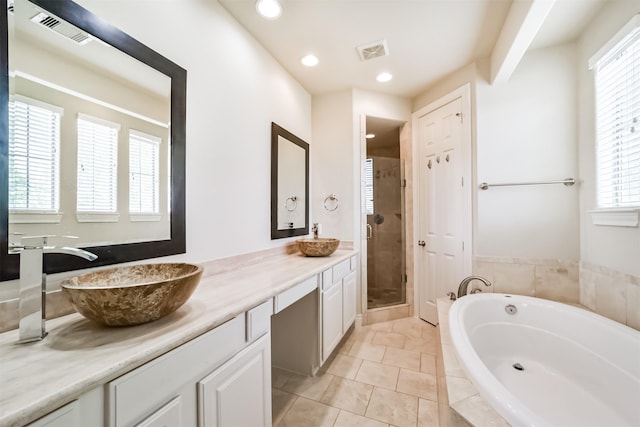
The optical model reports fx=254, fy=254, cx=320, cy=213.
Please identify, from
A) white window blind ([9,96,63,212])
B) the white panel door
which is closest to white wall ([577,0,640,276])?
the white panel door

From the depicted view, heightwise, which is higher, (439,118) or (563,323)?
(439,118)

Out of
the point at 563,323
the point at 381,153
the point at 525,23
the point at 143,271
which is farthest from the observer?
the point at 381,153

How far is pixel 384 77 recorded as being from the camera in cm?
257

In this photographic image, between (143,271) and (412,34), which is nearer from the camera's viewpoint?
(143,271)

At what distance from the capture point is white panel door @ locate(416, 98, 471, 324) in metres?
2.48

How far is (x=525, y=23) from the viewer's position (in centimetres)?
155

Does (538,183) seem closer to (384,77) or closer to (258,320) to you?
(384,77)

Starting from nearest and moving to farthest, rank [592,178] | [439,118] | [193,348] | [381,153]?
[193,348] → [592,178] → [439,118] → [381,153]

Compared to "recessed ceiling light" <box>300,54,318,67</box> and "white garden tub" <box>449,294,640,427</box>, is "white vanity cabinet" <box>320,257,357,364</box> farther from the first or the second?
"recessed ceiling light" <box>300,54,318,67</box>

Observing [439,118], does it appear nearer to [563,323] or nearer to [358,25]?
[358,25]

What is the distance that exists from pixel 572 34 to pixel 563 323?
220cm

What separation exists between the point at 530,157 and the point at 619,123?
0.56 metres

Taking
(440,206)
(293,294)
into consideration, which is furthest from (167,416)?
(440,206)

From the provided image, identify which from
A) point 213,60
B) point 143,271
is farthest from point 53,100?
point 213,60
